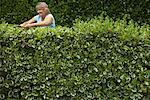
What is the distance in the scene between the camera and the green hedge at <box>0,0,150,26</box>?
11.0 metres

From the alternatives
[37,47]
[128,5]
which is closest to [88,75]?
[37,47]

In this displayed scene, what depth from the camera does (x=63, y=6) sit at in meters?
11.4

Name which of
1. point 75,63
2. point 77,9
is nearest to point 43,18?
point 75,63

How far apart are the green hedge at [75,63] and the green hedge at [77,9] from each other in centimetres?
337

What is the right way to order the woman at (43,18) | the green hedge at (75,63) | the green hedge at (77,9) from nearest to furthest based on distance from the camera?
the green hedge at (75,63), the woman at (43,18), the green hedge at (77,9)

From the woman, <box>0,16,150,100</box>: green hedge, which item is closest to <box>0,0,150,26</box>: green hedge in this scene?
the woman

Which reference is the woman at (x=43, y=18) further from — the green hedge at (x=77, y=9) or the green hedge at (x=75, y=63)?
the green hedge at (x=77, y=9)

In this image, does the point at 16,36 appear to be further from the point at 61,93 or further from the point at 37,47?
the point at 61,93

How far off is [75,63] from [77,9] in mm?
3934

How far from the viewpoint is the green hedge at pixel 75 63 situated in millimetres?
7621

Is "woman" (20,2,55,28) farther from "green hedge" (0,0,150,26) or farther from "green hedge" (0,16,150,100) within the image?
"green hedge" (0,0,150,26)

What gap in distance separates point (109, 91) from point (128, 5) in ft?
12.7

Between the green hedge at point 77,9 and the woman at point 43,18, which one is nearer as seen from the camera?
the woman at point 43,18

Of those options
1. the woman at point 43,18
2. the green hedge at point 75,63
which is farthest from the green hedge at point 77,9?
the green hedge at point 75,63
